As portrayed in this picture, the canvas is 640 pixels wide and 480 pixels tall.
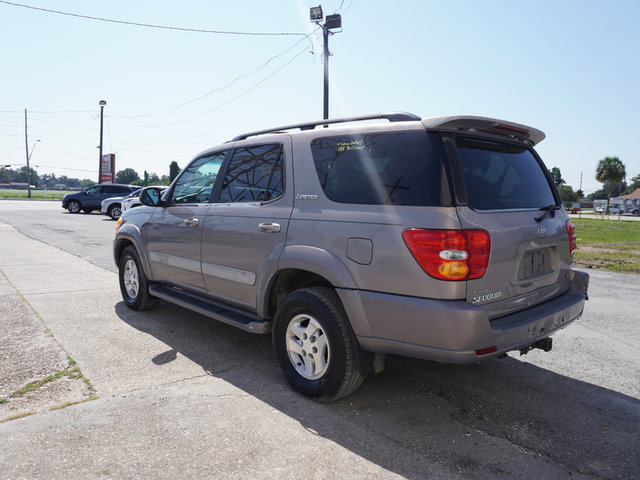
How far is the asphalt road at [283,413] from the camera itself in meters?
2.47

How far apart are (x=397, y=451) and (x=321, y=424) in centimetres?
52

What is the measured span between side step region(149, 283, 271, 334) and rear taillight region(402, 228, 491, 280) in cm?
152

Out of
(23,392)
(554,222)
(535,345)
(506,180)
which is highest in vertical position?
(506,180)

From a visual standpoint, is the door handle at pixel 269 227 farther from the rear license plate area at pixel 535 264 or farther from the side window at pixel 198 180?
the rear license plate area at pixel 535 264

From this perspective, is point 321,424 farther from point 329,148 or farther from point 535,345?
point 329,148

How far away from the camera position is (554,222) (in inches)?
131

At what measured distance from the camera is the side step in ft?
12.0

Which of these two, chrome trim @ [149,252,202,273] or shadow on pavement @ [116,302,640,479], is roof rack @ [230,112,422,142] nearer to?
chrome trim @ [149,252,202,273]

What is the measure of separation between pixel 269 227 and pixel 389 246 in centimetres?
110

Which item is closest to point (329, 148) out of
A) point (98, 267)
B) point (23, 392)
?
point (23, 392)

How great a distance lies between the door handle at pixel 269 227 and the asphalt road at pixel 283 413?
1153 mm

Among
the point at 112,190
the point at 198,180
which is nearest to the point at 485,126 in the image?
the point at 198,180

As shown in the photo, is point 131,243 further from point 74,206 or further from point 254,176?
point 74,206

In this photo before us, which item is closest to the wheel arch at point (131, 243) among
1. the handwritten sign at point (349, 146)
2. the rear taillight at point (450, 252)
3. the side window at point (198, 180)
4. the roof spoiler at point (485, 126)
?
the side window at point (198, 180)
